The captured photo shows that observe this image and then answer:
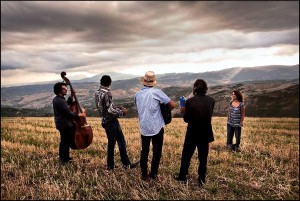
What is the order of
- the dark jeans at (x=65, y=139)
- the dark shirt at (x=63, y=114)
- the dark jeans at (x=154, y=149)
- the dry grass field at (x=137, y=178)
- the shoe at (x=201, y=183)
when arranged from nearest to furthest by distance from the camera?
the dry grass field at (x=137, y=178)
the shoe at (x=201, y=183)
the dark jeans at (x=154, y=149)
the dark shirt at (x=63, y=114)
the dark jeans at (x=65, y=139)

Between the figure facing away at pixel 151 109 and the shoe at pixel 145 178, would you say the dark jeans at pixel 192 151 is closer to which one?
the figure facing away at pixel 151 109

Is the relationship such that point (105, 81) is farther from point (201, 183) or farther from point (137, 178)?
point (201, 183)

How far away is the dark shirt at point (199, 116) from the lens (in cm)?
724

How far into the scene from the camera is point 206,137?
7.39m

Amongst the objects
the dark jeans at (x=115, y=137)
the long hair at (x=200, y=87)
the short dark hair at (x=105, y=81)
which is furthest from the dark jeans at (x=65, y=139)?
the long hair at (x=200, y=87)

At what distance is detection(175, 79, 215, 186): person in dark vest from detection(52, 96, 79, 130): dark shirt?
3406 millimetres

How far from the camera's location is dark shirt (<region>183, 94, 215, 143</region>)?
724 cm

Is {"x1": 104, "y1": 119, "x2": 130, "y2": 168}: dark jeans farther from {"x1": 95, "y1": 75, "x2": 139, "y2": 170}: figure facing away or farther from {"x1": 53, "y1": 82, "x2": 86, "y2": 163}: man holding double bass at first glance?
{"x1": 53, "y1": 82, "x2": 86, "y2": 163}: man holding double bass

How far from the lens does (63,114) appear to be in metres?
9.05

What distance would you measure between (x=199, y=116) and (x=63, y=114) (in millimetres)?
4203

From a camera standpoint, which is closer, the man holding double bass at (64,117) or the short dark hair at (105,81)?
the short dark hair at (105,81)

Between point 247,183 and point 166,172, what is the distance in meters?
2.28

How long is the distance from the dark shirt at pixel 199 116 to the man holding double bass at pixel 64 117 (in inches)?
129

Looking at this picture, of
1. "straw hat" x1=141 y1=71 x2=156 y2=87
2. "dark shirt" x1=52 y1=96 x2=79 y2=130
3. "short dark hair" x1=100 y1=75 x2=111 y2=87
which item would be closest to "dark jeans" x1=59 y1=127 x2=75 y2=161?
"dark shirt" x1=52 y1=96 x2=79 y2=130
